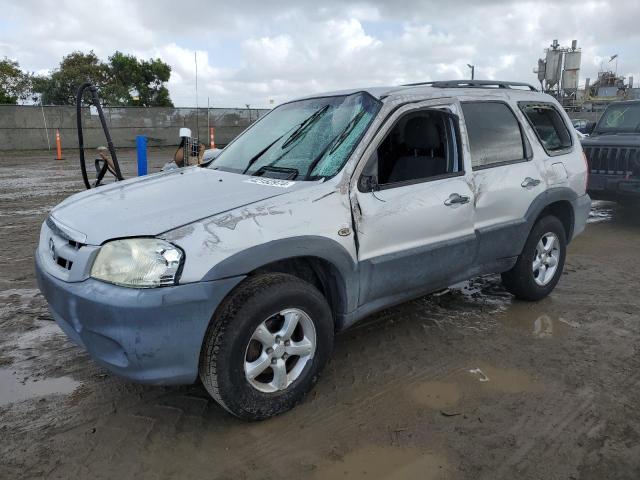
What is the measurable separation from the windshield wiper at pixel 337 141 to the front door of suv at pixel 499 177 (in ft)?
3.15

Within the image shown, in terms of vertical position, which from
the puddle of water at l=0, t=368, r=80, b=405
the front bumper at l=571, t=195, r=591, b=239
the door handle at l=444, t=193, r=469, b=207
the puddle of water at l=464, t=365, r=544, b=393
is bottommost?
the puddle of water at l=0, t=368, r=80, b=405

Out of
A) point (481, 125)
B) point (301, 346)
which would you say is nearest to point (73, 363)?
point (301, 346)

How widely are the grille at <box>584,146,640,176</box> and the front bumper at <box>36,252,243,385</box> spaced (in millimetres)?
7119

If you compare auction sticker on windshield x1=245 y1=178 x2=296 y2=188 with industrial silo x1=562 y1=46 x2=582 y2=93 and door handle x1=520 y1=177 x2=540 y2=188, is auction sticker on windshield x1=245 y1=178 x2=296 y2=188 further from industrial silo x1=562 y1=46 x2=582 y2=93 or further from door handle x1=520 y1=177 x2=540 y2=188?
industrial silo x1=562 y1=46 x2=582 y2=93

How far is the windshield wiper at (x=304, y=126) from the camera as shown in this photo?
3724 mm

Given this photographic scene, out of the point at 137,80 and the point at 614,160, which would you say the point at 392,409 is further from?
the point at 137,80

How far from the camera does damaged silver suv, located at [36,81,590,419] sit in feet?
8.57

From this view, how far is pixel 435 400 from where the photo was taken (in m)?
3.20

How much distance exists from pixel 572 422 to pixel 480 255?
4.80 ft

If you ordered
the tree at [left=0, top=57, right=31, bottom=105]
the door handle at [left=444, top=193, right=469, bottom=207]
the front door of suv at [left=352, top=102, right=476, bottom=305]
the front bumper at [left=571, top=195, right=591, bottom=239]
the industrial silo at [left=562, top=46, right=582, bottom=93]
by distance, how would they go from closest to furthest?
the front door of suv at [left=352, top=102, right=476, bottom=305]
the door handle at [left=444, top=193, right=469, bottom=207]
the front bumper at [left=571, top=195, right=591, bottom=239]
the industrial silo at [left=562, top=46, right=582, bottom=93]
the tree at [left=0, top=57, right=31, bottom=105]

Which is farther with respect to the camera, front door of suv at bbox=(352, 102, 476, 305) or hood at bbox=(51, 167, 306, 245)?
front door of suv at bbox=(352, 102, 476, 305)

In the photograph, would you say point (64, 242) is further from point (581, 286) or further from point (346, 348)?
point (581, 286)

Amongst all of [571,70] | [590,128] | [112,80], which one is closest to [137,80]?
[112,80]

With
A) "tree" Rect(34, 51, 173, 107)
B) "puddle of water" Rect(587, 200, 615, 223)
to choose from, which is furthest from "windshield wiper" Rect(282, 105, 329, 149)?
"tree" Rect(34, 51, 173, 107)
